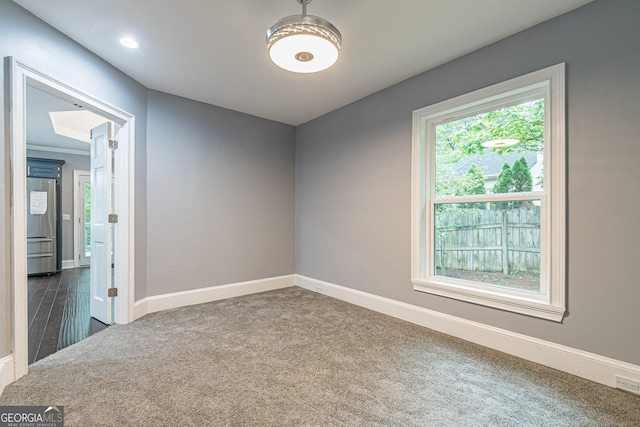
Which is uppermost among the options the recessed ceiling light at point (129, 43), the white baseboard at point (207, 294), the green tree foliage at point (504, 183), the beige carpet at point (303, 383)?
the recessed ceiling light at point (129, 43)

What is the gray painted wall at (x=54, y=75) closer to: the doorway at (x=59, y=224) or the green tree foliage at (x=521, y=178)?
the doorway at (x=59, y=224)

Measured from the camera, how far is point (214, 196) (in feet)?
12.9

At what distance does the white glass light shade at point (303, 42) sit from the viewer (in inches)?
65.9

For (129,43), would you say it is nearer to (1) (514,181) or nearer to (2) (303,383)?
(2) (303,383)

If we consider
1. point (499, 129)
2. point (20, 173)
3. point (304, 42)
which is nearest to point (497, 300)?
point (499, 129)

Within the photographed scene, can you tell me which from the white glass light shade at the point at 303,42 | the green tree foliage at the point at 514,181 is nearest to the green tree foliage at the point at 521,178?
the green tree foliage at the point at 514,181

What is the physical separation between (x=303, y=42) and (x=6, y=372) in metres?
2.83

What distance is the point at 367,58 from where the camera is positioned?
8.95 feet

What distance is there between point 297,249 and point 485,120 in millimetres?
3119

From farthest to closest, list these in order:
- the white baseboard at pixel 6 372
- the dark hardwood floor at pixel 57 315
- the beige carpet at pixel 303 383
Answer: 1. the dark hardwood floor at pixel 57 315
2. the white baseboard at pixel 6 372
3. the beige carpet at pixel 303 383

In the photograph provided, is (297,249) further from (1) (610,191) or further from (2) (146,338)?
(1) (610,191)

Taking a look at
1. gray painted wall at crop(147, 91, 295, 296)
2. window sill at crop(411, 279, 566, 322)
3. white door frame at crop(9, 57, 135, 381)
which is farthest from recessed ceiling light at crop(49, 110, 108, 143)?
window sill at crop(411, 279, 566, 322)

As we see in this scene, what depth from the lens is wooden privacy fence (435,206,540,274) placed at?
2.39 meters

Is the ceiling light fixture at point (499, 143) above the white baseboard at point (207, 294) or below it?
above
